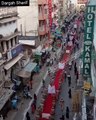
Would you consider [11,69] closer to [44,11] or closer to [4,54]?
[4,54]

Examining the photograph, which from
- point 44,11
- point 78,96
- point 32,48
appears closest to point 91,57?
point 78,96

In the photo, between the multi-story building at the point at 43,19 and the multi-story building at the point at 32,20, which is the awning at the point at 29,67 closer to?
the multi-story building at the point at 32,20

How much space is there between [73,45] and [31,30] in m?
8.26

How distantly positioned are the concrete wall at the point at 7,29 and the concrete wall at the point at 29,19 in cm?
1457

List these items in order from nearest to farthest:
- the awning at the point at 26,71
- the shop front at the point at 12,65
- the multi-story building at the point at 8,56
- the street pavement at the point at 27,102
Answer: the street pavement at the point at 27,102, the multi-story building at the point at 8,56, the shop front at the point at 12,65, the awning at the point at 26,71

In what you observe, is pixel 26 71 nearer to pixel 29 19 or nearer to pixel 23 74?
pixel 23 74

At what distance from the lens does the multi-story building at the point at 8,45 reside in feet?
98.7

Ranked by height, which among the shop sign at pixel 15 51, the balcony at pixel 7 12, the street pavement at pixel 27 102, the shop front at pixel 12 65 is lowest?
the street pavement at pixel 27 102

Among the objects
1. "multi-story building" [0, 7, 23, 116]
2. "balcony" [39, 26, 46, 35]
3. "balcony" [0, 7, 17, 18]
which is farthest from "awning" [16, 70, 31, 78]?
"balcony" [39, 26, 46, 35]

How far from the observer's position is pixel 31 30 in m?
49.6

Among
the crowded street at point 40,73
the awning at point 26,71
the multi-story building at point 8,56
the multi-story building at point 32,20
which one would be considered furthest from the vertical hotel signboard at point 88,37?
the multi-story building at point 32,20

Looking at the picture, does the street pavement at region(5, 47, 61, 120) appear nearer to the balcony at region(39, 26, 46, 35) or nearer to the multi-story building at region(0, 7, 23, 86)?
the multi-story building at region(0, 7, 23, 86)

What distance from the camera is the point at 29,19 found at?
49.8m

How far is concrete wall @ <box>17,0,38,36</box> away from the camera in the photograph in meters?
49.4
